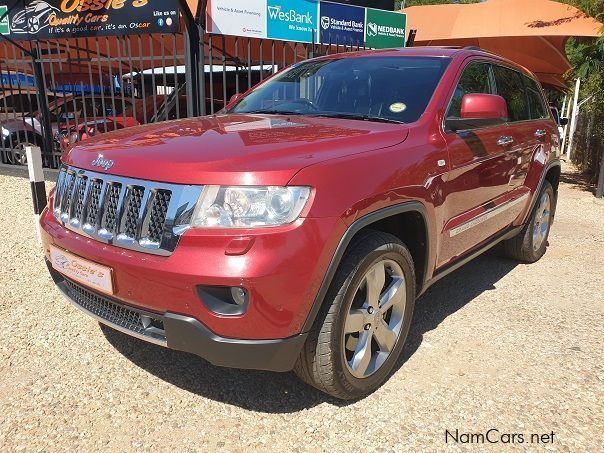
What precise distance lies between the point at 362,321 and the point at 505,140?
1.99 m

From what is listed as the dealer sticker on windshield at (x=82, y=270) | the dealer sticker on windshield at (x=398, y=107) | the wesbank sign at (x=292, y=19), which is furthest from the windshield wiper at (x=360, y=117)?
the wesbank sign at (x=292, y=19)

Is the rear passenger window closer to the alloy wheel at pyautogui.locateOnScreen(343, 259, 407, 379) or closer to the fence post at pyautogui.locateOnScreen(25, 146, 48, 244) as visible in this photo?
the alloy wheel at pyautogui.locateOnScreen(343, 259, 407, 379)

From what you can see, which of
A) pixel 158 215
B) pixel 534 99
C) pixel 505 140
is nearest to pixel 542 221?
pixel 534 99

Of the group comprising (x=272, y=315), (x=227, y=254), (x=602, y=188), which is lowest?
(x=602, y=188)

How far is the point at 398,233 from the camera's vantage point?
2.90 m

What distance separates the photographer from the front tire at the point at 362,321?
2.34 m

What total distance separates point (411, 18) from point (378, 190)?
12.5m

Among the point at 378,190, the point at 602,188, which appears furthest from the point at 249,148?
the point at 602,188

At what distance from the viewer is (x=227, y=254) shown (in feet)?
6.83

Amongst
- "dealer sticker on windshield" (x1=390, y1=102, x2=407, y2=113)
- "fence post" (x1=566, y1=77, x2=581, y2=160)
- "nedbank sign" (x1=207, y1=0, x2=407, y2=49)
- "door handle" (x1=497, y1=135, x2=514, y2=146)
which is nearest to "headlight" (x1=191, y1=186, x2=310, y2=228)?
"dealer sticker on windshield" (x1=390, y1=102, x2=407, y2=113)

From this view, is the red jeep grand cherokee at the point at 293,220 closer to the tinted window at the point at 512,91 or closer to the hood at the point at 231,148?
the hood at the point at 231,148

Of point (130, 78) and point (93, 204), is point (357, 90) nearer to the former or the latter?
point (93, 204)

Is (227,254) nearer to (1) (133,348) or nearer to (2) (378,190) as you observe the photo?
(2) (378,190)

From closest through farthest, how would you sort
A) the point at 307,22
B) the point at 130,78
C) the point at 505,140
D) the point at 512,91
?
1. the point at 505,140
2. the point at 512,91
3. the point at 307,22
4. the point at 130,78
